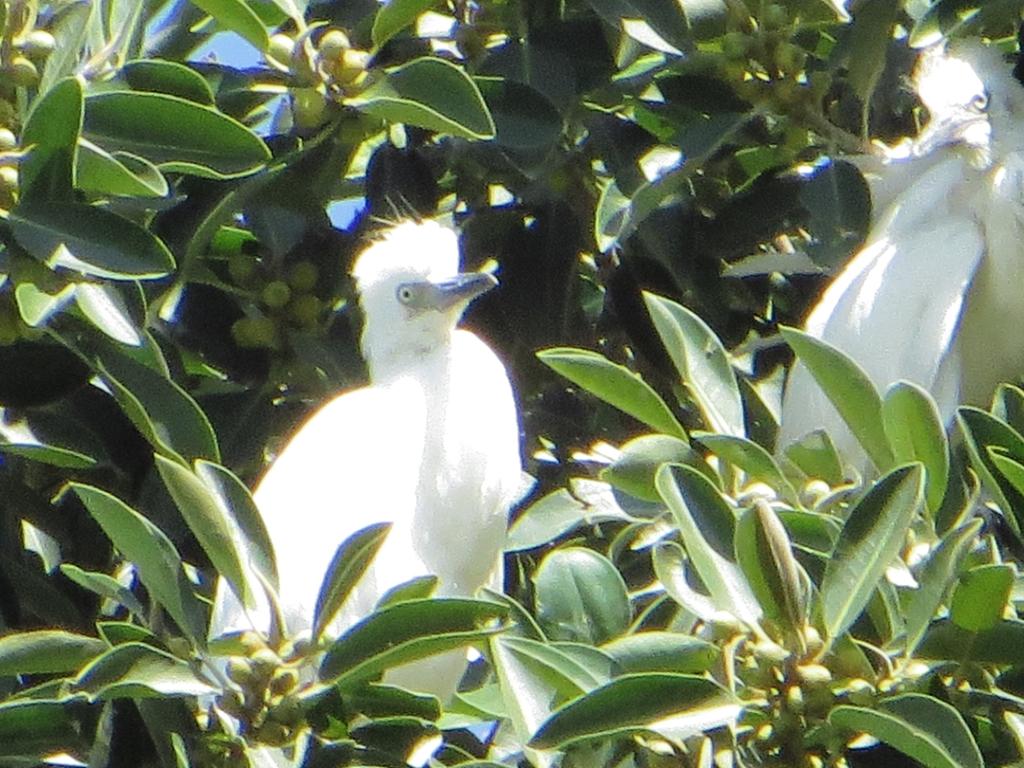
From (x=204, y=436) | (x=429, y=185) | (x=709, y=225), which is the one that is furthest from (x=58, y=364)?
(x=709, y=225)

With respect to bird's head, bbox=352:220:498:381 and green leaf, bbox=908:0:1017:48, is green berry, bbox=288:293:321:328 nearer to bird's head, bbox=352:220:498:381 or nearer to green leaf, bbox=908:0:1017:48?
bird's head, bbox=352:220:498:381

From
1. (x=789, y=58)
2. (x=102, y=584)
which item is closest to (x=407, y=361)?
(x=789, y=58)

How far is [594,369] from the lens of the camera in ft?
10.1

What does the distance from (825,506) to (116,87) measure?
129 cm

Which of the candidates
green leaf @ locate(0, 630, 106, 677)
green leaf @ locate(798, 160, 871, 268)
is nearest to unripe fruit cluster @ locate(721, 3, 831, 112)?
green leaf @ locate(798, 160, 871, 268)

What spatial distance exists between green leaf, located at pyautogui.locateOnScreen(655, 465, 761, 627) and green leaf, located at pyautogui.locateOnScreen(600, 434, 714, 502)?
335 millimetres

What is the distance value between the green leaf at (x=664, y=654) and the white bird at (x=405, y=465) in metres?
0.94

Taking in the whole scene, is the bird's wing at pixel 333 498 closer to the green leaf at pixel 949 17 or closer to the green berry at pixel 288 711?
the green berry at pixel 288 711

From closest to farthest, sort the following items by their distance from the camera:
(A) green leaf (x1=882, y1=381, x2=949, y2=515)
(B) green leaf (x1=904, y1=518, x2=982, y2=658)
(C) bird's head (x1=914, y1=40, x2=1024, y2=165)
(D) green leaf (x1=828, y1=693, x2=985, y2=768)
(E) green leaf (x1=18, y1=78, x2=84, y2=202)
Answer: (D) green leaf (x1=828, y1=693, x2=985, y2=768) < (B) green leaf (x1=904, y1=518, x2=982, y2=658) < (A) green leaf (x1=882, y1=381, x2=949, y2=515) < (E) green leaf (x1=18, y1=78, x2=84, y2=202) < (C) bird's head (x1=914, y1=40, x2=1024, y2=165)

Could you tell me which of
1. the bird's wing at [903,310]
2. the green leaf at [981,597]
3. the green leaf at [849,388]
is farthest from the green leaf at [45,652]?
the bird's wing at [903,310]

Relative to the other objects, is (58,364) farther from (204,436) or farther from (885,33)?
(885,33)

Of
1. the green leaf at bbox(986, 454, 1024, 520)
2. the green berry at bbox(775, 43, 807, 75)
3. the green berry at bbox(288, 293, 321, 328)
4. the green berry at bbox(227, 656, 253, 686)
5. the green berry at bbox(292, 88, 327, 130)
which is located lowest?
the green berry at bbox(227, 656, 253, 686)

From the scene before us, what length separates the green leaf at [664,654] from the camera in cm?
272

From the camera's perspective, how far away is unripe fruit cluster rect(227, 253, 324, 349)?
13.0 ft
